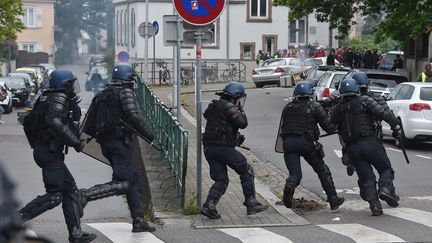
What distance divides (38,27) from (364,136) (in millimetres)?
82028

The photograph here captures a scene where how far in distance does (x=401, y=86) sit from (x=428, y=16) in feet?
30.5

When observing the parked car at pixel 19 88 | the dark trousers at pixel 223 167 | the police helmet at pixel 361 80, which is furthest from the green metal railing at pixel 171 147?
the parked car at pixel 19 88

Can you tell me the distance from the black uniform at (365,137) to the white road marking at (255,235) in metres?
1.62

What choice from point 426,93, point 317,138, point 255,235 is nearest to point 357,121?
point 317,138

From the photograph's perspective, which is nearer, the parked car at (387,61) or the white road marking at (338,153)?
the white road marking at (338,153)

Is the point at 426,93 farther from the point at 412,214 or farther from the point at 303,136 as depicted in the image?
the point at 303,136

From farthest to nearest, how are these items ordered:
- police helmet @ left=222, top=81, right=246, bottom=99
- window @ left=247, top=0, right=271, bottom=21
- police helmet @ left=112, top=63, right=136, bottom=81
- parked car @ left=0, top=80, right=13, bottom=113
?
window @ left=247, top=0, right=271, bottom=21, parked car @ left=0, top=80, right=13, bottom=113, police helmet @ left=222, top=81, right=246, bottom=99, police helmet @ left=112, top=63, right=136, bottom=81

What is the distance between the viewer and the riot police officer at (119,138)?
969 cm

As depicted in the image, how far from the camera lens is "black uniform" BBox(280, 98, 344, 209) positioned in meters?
11.2

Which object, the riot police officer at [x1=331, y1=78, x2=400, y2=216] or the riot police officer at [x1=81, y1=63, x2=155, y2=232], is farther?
the riot police officer at [x1=331, y1=78, x2=400, y2=216]

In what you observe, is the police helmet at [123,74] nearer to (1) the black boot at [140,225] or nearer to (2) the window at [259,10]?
(1) the black boot at [140,225]

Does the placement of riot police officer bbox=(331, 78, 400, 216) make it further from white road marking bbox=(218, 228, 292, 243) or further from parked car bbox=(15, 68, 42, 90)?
parked car bbox=(15, 68, 42, 90)

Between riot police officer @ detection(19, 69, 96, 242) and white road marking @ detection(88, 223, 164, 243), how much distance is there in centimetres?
45

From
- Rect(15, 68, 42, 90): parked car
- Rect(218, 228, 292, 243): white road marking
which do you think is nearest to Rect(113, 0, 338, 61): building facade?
Rect(15, 68, 42, 90): parked car
